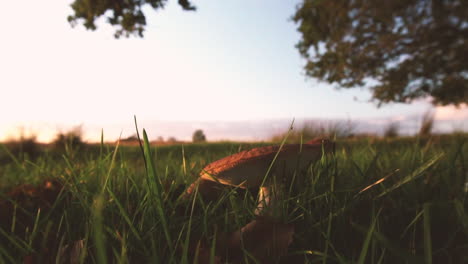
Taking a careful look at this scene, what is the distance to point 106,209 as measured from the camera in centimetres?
111

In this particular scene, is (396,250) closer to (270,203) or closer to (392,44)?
(270,203)

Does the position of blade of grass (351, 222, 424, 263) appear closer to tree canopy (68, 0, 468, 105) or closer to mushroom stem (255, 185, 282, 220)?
mushroom stem (255, 185, 282, 220)

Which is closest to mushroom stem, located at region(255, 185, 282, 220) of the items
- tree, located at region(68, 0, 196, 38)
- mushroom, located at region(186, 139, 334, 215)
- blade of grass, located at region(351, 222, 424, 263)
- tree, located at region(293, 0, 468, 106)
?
mushroom, located at region(186, 139, 334, 215)

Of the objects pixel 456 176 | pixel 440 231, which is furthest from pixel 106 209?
pixel 456 176

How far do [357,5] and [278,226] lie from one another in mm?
10825

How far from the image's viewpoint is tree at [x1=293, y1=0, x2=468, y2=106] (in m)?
9.54

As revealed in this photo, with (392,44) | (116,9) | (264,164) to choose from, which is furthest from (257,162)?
(392,44)

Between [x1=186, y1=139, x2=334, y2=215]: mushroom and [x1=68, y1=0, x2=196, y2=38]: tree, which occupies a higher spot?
[x1=68, y1=0, x2=196, y2=38]: tree

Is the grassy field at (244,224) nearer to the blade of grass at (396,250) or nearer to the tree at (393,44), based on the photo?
the blade of grass at (396,250)

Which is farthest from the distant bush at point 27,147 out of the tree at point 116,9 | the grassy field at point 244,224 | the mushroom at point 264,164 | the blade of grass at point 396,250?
the blade of grass at point 396,250

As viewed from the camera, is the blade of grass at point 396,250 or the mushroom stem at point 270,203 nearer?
the blade of grass at point 396,250

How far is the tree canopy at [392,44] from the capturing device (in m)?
9.53

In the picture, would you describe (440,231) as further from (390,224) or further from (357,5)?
(357,5)

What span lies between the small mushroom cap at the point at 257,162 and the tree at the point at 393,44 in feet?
33.3
